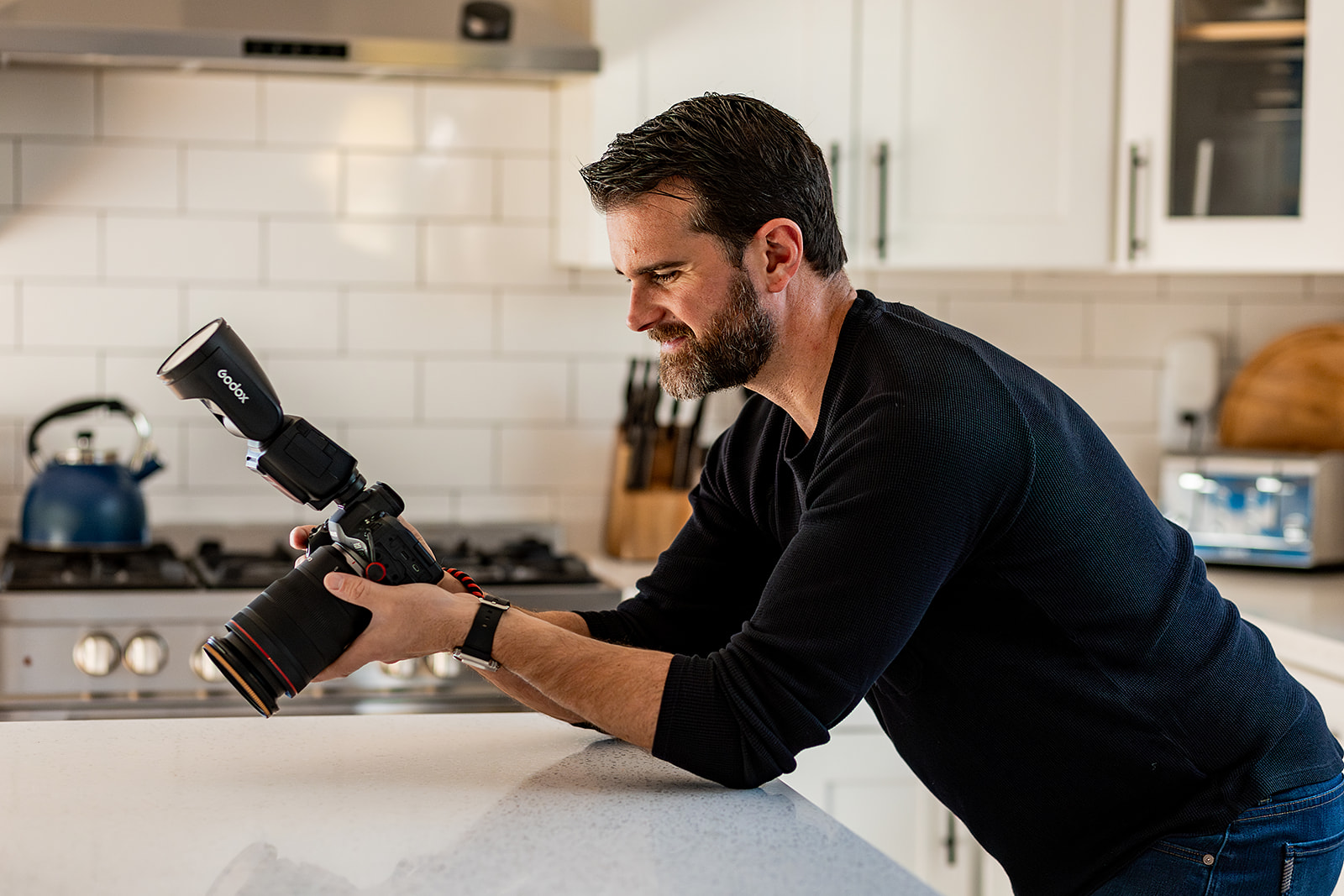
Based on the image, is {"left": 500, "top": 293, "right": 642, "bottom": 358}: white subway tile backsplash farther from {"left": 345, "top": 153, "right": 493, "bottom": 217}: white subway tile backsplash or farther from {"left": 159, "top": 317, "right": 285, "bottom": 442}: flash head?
{"left": 159, "top": 317, "right": 285, "bottom": 442}: flash head

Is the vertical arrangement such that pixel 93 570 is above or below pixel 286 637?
below

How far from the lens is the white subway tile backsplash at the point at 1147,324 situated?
111 inches

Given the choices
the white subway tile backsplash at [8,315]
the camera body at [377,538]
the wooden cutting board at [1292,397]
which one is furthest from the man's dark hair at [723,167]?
the wooden cutting board at [1292,397]

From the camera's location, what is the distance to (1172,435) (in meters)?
2.82

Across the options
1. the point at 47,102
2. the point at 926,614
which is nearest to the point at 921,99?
the point at 926,614

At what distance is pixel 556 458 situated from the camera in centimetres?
272

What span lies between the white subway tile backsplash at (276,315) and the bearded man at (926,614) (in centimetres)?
152

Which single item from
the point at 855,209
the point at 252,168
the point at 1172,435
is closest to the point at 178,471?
the point at 252,168

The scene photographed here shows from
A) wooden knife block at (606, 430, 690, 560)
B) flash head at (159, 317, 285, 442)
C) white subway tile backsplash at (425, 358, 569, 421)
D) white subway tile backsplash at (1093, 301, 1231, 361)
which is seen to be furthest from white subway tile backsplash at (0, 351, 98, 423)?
white subway tile backsplash at (1093, 301, 1231, 361)

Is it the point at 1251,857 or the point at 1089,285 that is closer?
the point at 1251,857

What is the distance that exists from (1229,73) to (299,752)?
6.63ft

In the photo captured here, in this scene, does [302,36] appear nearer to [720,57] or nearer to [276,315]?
[276,315]

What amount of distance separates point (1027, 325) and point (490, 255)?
110 cm

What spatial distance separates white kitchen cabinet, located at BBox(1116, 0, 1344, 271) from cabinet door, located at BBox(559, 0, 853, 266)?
532mm
